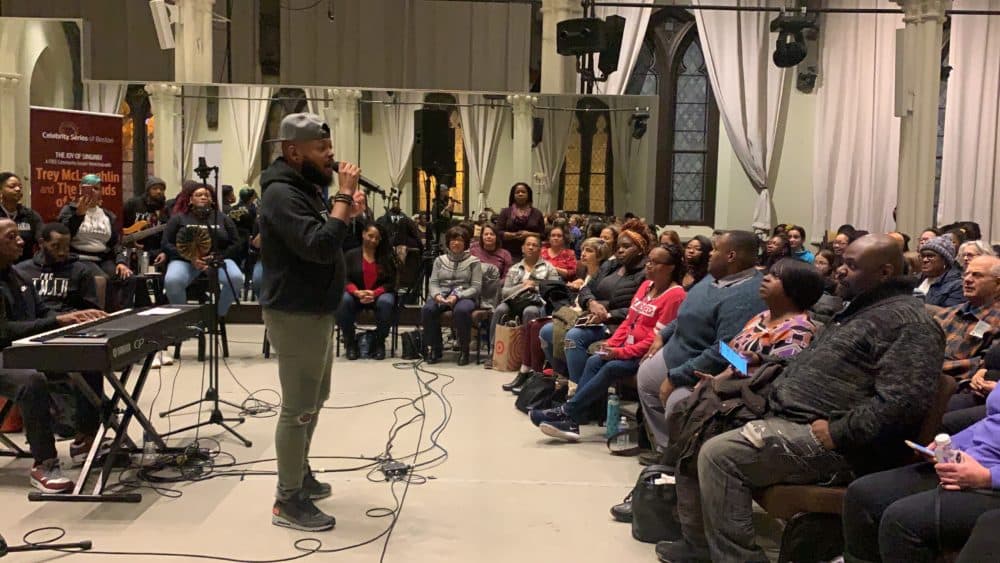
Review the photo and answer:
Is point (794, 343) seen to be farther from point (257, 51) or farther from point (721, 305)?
point (257, 51)

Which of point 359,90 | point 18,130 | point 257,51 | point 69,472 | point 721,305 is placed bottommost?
point 69,472

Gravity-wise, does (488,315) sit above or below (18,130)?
below

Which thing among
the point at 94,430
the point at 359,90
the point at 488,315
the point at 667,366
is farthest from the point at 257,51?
the point at 667,366

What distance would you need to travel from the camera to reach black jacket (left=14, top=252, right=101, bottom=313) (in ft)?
15.8

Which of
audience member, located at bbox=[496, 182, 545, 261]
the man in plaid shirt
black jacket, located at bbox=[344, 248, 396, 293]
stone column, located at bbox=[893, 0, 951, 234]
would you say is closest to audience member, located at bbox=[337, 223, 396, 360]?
black jacket, located at bbox=[344, 248, 396, 293]

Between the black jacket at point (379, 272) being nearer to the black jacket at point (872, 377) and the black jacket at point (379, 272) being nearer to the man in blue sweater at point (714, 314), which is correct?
the man in blue sweater at point (714, 314)

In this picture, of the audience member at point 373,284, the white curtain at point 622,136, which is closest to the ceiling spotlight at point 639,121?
the white curtain at point 622,136

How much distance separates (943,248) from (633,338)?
2.22m

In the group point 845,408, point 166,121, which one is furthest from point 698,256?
point 166,121

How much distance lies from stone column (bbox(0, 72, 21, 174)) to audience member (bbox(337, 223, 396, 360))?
3355 mm

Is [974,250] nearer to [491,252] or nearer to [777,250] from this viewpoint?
[777,250]

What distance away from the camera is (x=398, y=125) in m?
9.53

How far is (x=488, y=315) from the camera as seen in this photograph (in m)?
7.32

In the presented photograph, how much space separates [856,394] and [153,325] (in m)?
3.02
